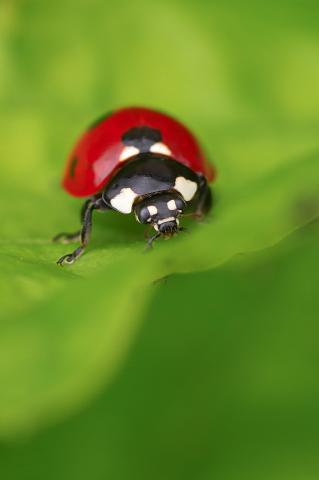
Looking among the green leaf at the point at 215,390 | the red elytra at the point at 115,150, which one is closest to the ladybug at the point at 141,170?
the red elytra at the point at 115,150

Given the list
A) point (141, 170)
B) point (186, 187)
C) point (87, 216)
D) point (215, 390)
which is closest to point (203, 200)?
point (186, 187)

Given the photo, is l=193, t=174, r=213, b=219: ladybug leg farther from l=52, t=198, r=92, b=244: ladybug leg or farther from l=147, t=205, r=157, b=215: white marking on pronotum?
l=52, t=198, r=92, b=244: ladybug leg

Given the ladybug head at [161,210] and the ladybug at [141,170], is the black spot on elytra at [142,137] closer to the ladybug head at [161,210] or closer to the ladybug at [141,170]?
the ladybug at [141,170]

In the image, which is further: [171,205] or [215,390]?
[215,390]

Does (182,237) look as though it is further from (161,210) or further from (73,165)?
(73,165)

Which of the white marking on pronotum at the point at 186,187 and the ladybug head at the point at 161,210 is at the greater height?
the white marking on pronotum at the point at 186,187

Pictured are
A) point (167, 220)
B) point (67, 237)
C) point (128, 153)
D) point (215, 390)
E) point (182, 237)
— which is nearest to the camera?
point (182, 237)

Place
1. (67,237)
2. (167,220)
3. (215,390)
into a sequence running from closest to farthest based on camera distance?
(67,237)
(167,220)
(215,390)

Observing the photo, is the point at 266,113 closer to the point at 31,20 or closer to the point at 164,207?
the point at 164,207
